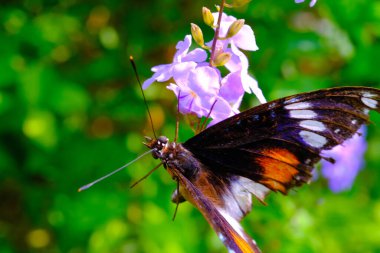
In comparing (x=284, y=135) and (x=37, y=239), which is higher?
(x=284, y=135)

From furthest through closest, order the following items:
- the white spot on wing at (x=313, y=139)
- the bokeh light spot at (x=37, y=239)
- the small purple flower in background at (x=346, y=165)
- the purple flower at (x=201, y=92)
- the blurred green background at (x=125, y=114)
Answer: the bokeh light spot at (x=37, y=239), the small purple flower in background at (x=346, y=165), the blurred green background at (x=125, y=114), the white spot on wing at (x=313, y=139), the purple flower at (x=201, y=92)

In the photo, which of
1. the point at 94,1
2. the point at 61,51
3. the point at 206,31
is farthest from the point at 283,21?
the point at 61,51

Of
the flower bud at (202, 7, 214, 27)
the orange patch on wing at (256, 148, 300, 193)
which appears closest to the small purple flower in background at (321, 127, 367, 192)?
the orange patch on wing at (256, 148, 300, 193)

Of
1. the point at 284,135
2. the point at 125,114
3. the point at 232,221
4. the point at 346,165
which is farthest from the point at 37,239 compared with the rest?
the point at 284,135

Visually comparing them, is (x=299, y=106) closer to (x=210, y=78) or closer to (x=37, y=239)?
(x=210, y=78)

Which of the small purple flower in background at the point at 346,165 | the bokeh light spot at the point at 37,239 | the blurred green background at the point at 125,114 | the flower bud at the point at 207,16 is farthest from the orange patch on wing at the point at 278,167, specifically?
the bokeh light spot at the point at 37,239

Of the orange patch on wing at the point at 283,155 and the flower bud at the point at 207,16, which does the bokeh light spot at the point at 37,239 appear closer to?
the orange patch on wing at the point at 283,155
